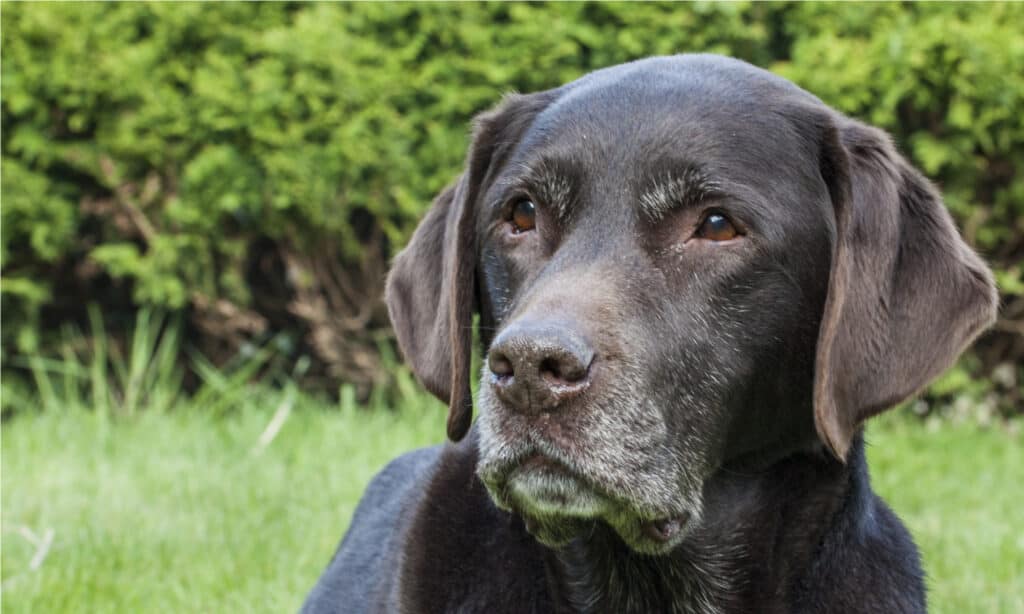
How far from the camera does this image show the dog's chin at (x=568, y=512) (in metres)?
2.96

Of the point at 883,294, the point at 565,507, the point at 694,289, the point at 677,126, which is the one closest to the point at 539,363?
the point at 565,507

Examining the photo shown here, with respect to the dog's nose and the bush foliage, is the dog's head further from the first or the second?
the bush foliage

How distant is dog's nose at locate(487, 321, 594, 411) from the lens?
2.78m

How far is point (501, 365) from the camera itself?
9.36 feet

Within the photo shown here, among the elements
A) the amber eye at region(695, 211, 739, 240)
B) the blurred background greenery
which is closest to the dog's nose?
the amber eye at region(695, 211, 739, 240)

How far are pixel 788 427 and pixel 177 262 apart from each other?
18.2 feet

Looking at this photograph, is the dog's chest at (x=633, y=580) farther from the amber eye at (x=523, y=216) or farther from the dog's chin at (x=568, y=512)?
the amber eye at (x=523, y=216)

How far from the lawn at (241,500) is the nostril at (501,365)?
91.2 inches

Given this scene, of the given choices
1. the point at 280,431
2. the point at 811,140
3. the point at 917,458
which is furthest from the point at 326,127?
the point at 811,140

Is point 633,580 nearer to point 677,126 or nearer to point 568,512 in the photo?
point 568,512

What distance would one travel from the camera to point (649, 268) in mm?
3162

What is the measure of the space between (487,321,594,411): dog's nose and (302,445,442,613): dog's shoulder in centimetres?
98

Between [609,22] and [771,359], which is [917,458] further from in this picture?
[771,359]

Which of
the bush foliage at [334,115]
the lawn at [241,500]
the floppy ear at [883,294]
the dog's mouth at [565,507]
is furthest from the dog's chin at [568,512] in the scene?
the bush foliage at [334,115]
